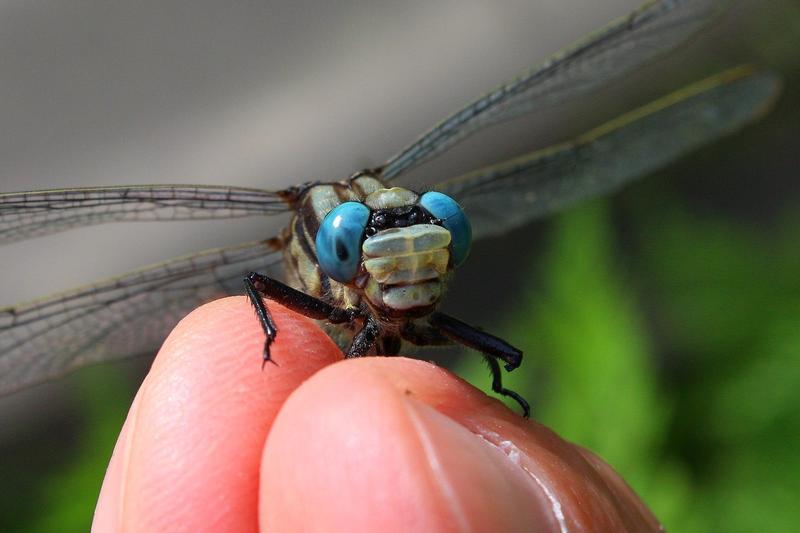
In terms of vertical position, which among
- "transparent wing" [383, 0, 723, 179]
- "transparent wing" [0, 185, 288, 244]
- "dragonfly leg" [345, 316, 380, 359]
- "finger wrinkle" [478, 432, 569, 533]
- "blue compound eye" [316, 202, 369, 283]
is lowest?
"finger wrinkle" [478, 432, 569, 533]

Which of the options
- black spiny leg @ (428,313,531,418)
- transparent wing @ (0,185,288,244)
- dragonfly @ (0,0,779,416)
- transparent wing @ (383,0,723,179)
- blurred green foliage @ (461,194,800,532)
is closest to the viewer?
dragonfly @ (0,0,779,416)

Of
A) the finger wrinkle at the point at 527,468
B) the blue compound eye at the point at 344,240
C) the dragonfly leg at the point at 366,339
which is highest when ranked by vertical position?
the blue compound eye at the point at 344,240

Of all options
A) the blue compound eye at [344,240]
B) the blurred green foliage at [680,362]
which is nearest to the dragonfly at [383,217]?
the blue compound eye at [344,240]

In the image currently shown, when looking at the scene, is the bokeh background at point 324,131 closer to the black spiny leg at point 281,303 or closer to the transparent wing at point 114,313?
the transparent wing at point 114,313

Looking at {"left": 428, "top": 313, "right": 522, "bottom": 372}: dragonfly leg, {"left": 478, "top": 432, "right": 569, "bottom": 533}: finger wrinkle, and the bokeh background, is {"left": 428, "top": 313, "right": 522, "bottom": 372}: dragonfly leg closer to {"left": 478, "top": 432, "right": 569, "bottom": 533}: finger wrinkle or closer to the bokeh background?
{"left": 478, "top": 432, "right": 569, "bottom": 533}: finger wrinkle

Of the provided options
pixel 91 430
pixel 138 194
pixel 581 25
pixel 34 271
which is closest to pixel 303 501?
pixel 138 194

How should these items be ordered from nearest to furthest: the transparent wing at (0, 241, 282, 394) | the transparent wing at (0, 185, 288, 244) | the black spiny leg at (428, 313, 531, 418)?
the black spiny leg at (428, 313, 531, 418) < the transparent wing at (0, 185, 288, 244) < the transparent wing at (0, 241, 282, 394)

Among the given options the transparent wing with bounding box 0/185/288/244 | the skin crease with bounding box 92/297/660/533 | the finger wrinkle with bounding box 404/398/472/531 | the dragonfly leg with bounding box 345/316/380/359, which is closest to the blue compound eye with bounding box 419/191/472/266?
the dragonfly leg with bounding box 345/316/380/359
